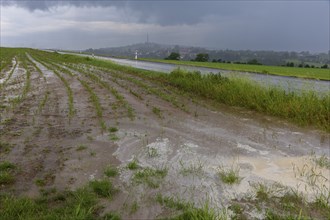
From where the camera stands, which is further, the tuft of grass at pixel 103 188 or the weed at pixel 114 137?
the weed at pixel 114 137

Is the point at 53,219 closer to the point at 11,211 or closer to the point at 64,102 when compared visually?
the point at 11,211

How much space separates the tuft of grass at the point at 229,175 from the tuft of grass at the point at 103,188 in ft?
6.04

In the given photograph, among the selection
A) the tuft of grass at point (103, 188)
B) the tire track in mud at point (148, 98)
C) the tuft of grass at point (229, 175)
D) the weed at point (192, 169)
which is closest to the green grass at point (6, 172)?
the tuft of grass at point (103, 188)

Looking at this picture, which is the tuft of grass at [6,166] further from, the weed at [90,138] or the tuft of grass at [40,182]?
the weed at [90,138]

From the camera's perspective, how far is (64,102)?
37.7ft

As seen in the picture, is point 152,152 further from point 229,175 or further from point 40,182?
point 40,182

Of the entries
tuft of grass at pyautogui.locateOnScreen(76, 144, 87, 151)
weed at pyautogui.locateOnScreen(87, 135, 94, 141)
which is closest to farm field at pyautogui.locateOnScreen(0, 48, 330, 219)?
tuft of grass at pyautogui.locateOnScreen(76, 144, 87, 151)

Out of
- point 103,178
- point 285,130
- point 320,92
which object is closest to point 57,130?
point 103,178

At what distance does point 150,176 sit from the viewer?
5387 mm

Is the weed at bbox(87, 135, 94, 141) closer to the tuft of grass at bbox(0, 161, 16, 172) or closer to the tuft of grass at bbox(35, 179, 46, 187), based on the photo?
the tuft of grass at bbox(0, 161, 16, 172)

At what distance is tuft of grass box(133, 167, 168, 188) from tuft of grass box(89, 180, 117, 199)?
49 centimetres

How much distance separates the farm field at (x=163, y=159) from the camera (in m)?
4.39

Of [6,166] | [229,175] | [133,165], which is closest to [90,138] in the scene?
[133,165]

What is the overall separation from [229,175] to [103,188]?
211 centimetres
